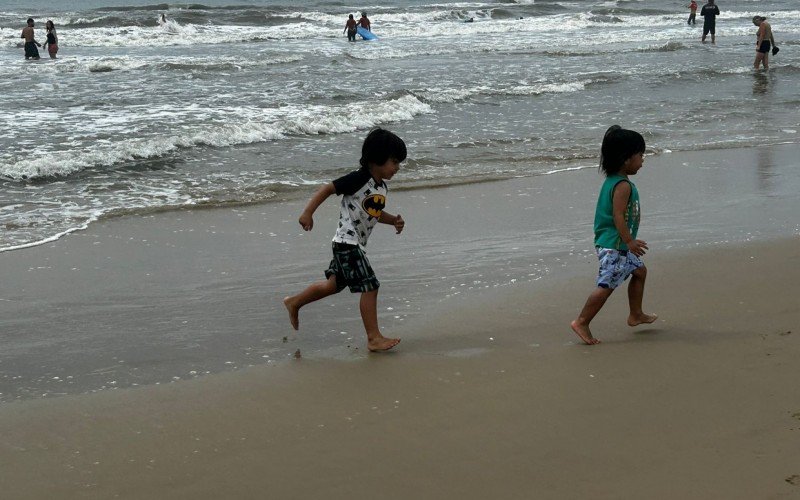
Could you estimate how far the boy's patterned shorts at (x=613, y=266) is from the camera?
5039 mm

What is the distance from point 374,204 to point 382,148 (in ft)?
1.03

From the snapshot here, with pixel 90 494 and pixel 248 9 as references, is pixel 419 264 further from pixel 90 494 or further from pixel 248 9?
pixel 248 9

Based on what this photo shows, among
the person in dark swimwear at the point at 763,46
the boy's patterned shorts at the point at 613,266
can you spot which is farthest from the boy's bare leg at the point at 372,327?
the person in dark swimwear at the point at 763,46

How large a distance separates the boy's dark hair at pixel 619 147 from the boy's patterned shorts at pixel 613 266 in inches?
16.4

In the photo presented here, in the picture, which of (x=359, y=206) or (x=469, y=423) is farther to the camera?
(x=359, y=206)

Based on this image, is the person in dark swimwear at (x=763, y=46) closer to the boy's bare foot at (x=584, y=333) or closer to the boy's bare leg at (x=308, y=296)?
the boy's bare foot at (x=584, y=333)

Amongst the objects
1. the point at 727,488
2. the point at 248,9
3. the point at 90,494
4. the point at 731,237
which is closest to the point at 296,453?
the point at 90,494

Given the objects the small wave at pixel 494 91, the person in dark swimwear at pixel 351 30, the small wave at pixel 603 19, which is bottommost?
the small wave at pixel 494 91

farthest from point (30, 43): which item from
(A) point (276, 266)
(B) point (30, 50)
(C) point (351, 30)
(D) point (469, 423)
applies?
(D) point (469, 423)

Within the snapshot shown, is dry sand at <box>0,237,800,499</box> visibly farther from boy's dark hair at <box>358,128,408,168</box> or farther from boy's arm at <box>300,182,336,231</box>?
boy's dark hair at <box>358,128,408,168</box>

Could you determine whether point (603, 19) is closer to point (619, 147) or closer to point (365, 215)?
point (619, 147)

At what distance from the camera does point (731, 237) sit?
7.19 meters

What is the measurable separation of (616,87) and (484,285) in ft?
43.9

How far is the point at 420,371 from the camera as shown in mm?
4680
